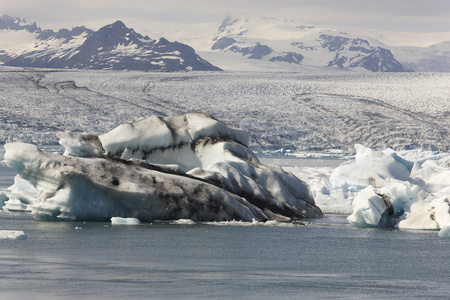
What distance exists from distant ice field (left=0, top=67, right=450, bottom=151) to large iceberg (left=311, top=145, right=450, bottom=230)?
55.1 feet

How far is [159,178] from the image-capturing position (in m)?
15.3

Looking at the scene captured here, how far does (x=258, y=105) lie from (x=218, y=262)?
43.2 m

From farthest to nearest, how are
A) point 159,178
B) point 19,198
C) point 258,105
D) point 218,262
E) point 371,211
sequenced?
1. point 258,105
2. point 19,198
3. point 371,211
4. point 159,178
5. point 218,262

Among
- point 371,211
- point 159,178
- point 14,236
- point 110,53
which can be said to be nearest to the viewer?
point 14,236

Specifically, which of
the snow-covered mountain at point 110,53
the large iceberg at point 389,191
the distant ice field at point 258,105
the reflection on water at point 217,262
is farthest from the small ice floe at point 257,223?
the snow-covered mountain at point 110,53

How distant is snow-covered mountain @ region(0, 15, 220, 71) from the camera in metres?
119

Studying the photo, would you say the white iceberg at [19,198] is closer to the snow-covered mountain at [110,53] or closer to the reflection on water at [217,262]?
the reflection on water at [217,262]

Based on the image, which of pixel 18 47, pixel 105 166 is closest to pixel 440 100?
pixel 105 166

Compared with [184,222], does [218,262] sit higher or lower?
higher

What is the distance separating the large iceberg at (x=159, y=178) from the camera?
1474 centimetres

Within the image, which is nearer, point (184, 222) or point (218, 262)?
point (218, 262)

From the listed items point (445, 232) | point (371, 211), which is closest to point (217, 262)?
point (445, 232)

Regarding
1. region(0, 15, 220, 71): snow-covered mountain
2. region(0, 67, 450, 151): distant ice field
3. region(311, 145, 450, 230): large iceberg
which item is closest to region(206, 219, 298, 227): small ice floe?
region(311, 145, 450, 230): large iceberg

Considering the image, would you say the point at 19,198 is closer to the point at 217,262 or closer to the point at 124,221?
the point at 124,221
